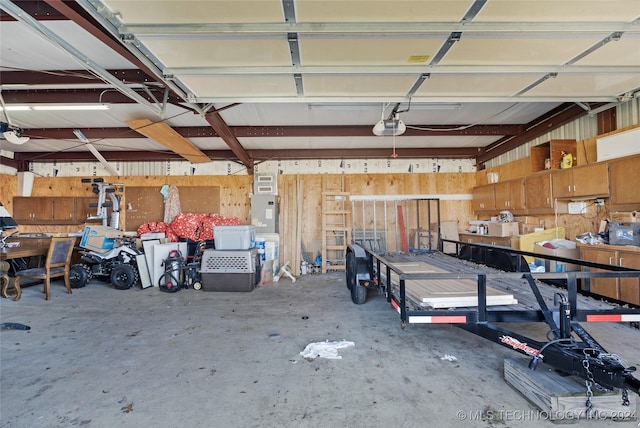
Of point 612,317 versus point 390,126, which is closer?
point 612,317

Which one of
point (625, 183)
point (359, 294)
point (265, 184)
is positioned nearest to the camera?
point (625, 183)

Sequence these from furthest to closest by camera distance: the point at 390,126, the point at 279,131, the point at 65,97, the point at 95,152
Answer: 1. the point at 95,152
2. the point at 279,131
3. the point at 65,97
4. the point at 390,126

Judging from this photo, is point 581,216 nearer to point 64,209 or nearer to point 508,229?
point 508,229

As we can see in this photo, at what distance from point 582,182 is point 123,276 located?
813cm

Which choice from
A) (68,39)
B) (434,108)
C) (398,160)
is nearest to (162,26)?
(68,39)

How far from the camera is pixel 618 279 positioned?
3596 mm

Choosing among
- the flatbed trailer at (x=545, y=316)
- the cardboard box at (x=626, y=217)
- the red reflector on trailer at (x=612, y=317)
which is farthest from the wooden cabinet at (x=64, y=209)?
the cardboard box at (x=626, y=217)

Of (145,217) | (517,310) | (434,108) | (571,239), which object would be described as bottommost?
(517,310)

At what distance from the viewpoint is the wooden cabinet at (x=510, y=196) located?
5.60 m

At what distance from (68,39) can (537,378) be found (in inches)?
205

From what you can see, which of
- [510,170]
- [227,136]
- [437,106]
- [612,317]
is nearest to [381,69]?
[437,106]

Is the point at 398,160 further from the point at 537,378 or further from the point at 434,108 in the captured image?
the point at 537,378

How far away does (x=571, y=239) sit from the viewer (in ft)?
15.7

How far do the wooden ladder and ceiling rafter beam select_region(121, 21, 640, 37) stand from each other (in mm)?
4944
